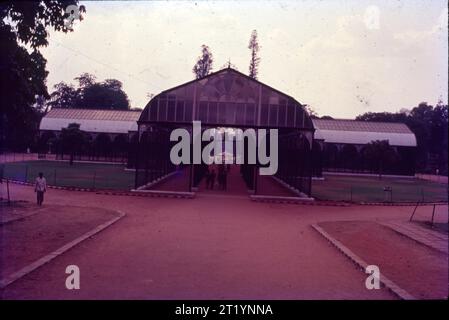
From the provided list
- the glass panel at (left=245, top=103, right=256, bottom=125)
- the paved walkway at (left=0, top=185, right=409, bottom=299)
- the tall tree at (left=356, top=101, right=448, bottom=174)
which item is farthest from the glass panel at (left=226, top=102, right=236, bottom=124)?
the tall tree at (left=356, top=101, right=448, bottom=174)

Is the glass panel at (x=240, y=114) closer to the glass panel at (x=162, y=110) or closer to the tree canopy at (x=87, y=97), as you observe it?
the glass panel at (x=162, y=110)

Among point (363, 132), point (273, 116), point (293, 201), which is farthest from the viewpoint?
point (363, 132)

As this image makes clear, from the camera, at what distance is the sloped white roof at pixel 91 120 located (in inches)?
2222

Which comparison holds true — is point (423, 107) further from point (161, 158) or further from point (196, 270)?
point (196, 270)

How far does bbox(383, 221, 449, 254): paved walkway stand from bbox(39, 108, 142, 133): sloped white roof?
41.1 metres

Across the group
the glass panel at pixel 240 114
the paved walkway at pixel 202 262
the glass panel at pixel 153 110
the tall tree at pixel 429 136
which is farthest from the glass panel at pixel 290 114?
the tall tree at pixel 429 136

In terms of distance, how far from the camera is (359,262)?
1170 centimetres

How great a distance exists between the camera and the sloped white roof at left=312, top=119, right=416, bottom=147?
2276 inches

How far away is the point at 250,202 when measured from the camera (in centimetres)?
2434

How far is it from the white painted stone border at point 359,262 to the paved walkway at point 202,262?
0.62ft

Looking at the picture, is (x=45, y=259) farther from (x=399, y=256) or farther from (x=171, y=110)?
(x=171, y=110)

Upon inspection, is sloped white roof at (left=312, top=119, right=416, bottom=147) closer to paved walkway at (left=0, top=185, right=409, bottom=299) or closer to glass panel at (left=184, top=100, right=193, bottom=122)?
glass panel at (left=184, top=100, right=193, bottom=122)

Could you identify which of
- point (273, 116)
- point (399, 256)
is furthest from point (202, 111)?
point (399, 256)

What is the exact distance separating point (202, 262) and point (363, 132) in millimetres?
51997
